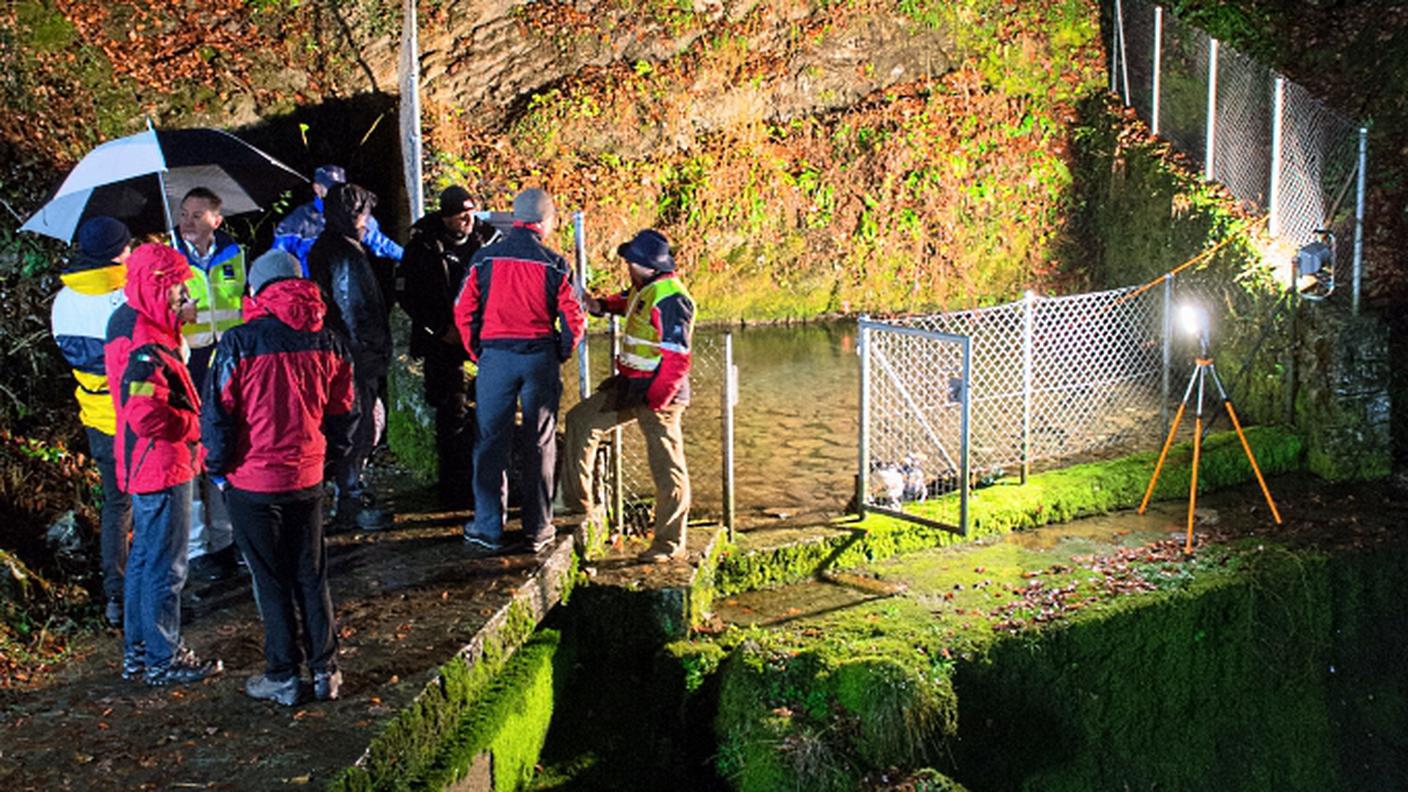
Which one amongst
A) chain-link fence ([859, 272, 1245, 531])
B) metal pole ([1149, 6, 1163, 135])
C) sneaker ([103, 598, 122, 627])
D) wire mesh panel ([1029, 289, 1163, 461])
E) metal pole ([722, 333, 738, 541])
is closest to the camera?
sneaker ([103, 598, 122, 627])

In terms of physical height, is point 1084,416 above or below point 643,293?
below

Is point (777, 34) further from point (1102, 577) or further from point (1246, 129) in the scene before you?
point (1102, 577)

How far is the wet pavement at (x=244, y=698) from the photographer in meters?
5.94

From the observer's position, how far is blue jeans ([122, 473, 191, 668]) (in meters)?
6.59

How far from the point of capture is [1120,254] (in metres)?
16.5

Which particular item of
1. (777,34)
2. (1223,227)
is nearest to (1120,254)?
(1223,227)

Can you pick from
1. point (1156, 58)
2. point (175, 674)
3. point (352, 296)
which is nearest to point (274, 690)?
point (175, 674)

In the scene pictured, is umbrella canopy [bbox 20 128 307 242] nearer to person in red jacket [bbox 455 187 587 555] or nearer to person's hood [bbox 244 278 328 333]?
person in red jacket [bbox 455 187 587 555]

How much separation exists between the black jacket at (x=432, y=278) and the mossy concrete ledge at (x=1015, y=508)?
93.4 inches

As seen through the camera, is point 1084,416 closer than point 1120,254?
Yes

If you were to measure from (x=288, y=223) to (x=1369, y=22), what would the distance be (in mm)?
12008

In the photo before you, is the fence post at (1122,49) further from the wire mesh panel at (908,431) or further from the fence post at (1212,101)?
the wire mesh panel at (908,431)

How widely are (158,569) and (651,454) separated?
3.06m

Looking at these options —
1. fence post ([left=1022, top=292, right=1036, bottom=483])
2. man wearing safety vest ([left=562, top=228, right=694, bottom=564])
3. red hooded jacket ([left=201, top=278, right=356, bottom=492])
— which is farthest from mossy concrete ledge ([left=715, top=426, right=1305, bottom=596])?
red hooded jacket ([left=201, top=278, right=356, bottom=492])
